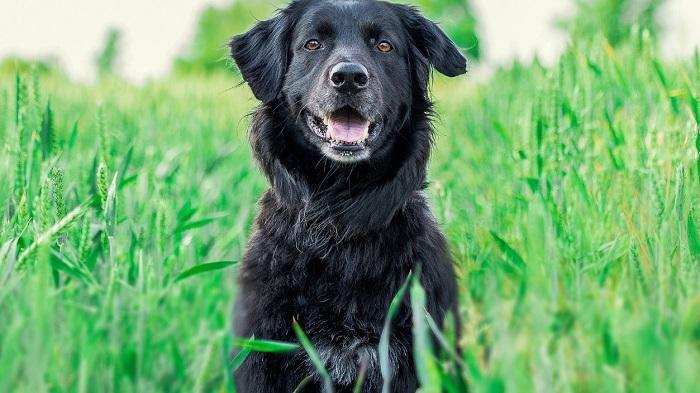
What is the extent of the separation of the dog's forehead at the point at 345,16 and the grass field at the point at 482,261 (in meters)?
0.51

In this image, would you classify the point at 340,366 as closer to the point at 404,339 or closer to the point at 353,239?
the point at 404,339

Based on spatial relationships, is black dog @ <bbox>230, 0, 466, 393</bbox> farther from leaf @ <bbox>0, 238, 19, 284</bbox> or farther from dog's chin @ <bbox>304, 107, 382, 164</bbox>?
leaf @ <bbox>0, 238, 19, 284</bbox>

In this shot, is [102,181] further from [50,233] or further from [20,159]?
[20,159]

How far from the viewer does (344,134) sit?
3078mm

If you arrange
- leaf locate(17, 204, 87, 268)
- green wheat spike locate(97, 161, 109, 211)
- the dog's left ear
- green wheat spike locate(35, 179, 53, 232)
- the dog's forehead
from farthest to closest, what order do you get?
the dog's left ear
the dog's forehead
green wheat spike locate(97, 161, 109, 211)
green wheat spike locate(35, 179, 53, 232)
leaf locate(17, 204, 87, 268)

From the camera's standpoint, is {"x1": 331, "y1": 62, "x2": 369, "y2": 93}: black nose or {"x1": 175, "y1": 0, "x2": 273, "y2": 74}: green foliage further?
{"x1": 175, "y1": 0, "x2": 273, "y2": 74}: green foliage

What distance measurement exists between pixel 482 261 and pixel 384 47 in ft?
3.11

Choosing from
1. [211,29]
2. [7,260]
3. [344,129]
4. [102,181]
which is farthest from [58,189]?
[211,29]

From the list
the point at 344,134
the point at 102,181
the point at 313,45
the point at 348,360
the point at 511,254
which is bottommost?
the point at 348,360

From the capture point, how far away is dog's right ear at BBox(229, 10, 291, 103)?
130 inches

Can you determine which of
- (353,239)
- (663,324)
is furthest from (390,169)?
(663,324)

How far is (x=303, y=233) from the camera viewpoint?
114 inches

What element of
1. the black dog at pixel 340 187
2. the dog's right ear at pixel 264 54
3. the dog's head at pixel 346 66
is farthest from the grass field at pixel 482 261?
the dog's right ear at pixel 264 54

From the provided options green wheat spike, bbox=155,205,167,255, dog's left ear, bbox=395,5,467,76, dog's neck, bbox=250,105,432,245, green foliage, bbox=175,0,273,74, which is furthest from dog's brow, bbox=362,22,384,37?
green foliage, bbox=175,0,273,74
